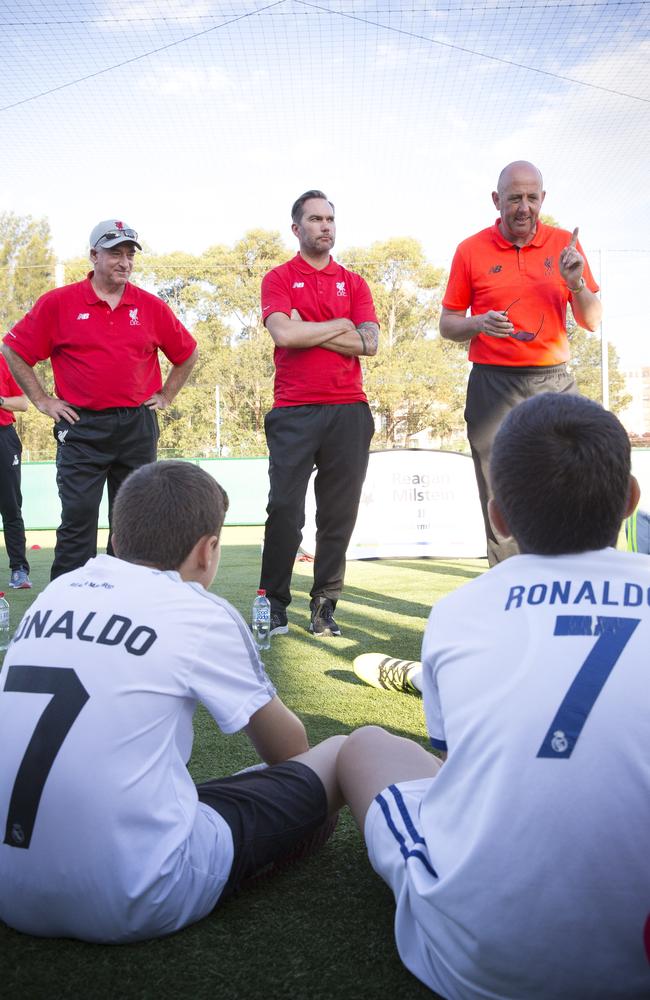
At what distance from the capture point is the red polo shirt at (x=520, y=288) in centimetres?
415

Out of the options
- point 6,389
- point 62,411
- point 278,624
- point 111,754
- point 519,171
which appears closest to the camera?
point 111,754

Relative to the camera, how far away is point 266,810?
1.85m

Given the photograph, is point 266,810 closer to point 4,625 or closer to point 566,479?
point 566,479

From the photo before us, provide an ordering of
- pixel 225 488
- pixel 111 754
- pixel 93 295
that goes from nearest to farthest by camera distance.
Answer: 1. pixel 111 754
2. pixel 93 295
3. pixel 225 488

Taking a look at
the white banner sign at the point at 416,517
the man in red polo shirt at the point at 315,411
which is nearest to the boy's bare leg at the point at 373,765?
the man in red polo shirt at the point at 315,411

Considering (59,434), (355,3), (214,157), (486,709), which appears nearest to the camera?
(486,709)

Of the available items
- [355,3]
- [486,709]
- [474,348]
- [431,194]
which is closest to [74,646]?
[486,709]

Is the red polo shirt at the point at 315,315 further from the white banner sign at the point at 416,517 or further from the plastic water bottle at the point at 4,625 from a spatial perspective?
the white banner sign at the point at 416,517

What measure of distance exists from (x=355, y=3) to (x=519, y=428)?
532 inches

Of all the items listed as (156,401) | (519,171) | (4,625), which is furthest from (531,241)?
(4,625)

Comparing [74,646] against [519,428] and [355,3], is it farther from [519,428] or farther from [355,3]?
[355,3]

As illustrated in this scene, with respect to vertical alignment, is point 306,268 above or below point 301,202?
below

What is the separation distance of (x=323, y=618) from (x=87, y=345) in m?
2.04

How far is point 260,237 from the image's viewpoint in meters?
35.8
